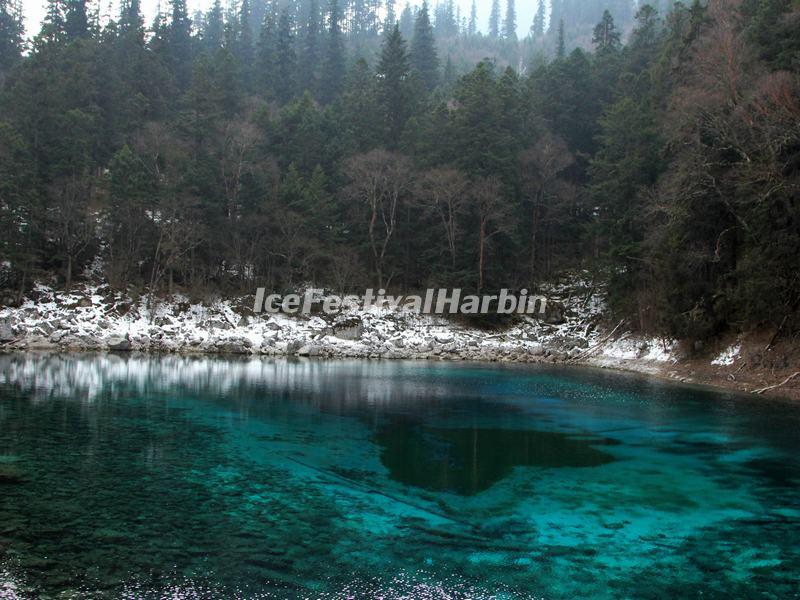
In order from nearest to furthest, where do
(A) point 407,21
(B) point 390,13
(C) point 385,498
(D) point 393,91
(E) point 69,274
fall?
1. (C) point 385,498
2. (E) point 69,274
3. (D) point 393,91
4. (B) point 390,13
5. (A) point 407,21

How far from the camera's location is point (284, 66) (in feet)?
251

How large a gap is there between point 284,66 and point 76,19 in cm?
2282

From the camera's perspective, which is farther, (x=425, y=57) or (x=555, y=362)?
(x=425, y=57)

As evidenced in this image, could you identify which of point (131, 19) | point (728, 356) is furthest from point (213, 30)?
point (728, 356)

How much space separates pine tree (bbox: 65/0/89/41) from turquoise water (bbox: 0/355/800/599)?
206 feet

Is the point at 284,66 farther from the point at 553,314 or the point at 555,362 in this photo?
the point at 555,362

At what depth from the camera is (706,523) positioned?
8883 mm

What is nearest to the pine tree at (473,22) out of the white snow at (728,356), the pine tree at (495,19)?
the pine tree at (495,19)

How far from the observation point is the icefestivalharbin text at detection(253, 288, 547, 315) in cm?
4584

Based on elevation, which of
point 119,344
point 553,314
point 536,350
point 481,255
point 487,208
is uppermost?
point 487,208

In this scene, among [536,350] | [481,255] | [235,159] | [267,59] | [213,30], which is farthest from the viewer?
[213,30]

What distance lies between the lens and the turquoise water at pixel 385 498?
21.4 feet

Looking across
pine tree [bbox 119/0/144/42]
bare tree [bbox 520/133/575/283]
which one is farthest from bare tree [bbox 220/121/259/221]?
pine tree [bbox 119/0/144/42]

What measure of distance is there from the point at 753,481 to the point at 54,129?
166 feet
